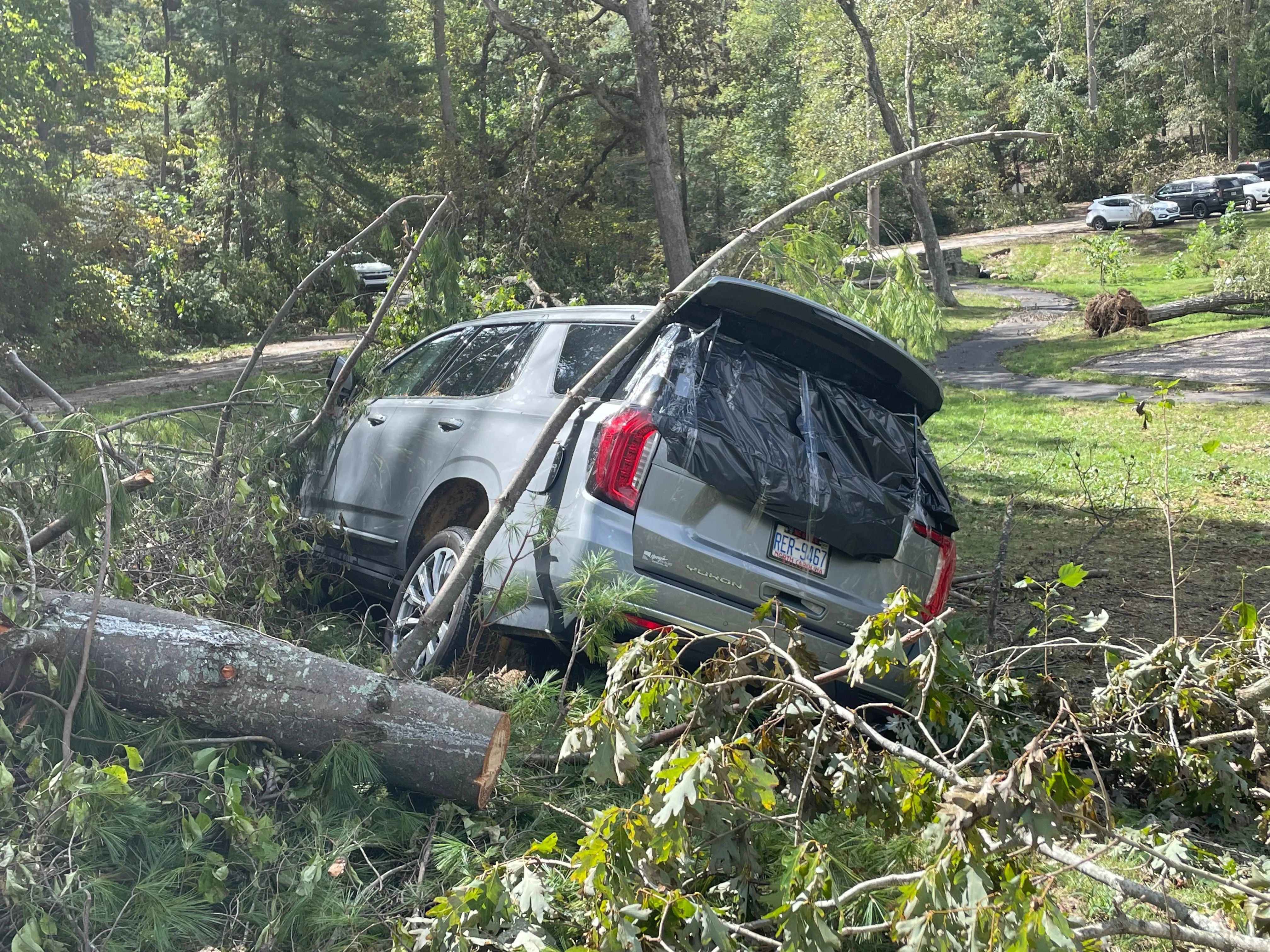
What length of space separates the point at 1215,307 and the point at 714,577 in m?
19.3

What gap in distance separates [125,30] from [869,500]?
60574 mm

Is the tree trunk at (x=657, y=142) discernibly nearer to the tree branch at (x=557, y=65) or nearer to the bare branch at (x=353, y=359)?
the tree branch at (x=557, y=65)

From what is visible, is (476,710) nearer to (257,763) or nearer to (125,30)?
(257,763)

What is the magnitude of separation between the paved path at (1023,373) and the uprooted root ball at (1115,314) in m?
1.52

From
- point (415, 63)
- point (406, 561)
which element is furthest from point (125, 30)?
point (406, 561)

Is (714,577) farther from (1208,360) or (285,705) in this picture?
(1208,360)

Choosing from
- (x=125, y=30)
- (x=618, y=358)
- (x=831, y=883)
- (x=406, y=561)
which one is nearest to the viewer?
(x=831, y=883)

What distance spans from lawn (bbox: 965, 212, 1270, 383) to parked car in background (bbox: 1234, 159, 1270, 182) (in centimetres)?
769

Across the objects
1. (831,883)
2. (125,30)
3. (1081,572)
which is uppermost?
(125,30)

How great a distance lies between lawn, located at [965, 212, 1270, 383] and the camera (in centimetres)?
1912

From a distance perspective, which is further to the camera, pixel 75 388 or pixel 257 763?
pixel 75 388

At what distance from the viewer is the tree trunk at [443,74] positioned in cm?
2641

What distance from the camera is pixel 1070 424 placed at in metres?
13.0

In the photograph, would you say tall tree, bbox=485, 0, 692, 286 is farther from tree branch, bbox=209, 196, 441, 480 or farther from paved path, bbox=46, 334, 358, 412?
tree branch, bbox=209, 196, 441, 480
